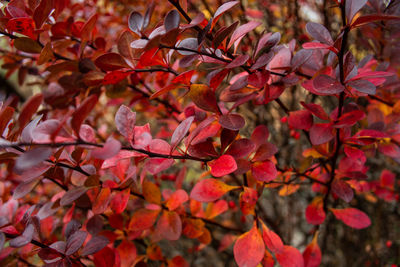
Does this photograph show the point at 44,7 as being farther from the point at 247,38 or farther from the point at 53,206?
the point at 247,38

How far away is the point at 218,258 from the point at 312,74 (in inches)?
57.8

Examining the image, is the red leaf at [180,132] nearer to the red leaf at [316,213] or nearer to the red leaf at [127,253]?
the red leaf at [127,253]

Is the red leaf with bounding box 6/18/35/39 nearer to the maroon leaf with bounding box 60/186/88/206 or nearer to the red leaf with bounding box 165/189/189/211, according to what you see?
the maroon leaf with bounding box 60/186/88/206

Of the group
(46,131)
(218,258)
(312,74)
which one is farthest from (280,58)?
(218,258)

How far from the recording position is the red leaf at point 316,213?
0.80 metres

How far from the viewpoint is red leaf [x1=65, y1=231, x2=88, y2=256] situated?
1.84 feet

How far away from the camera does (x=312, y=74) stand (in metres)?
0.72

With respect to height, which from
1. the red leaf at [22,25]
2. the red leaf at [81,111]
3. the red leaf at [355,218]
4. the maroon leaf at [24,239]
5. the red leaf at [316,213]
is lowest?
the red leaf at [355,218]

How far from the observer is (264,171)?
2.00 feet

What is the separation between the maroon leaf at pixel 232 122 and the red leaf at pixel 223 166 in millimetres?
54

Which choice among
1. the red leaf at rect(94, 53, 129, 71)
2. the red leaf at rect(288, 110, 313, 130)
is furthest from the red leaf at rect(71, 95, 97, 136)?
the red leaf at rect(288, 110, 313, 130)

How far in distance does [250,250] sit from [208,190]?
0.49 ft

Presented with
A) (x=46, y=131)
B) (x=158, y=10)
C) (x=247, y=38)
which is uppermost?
(x=46, y=131)

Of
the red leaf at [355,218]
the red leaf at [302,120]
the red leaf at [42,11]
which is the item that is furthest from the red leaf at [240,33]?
the red leaf at [355,218]
